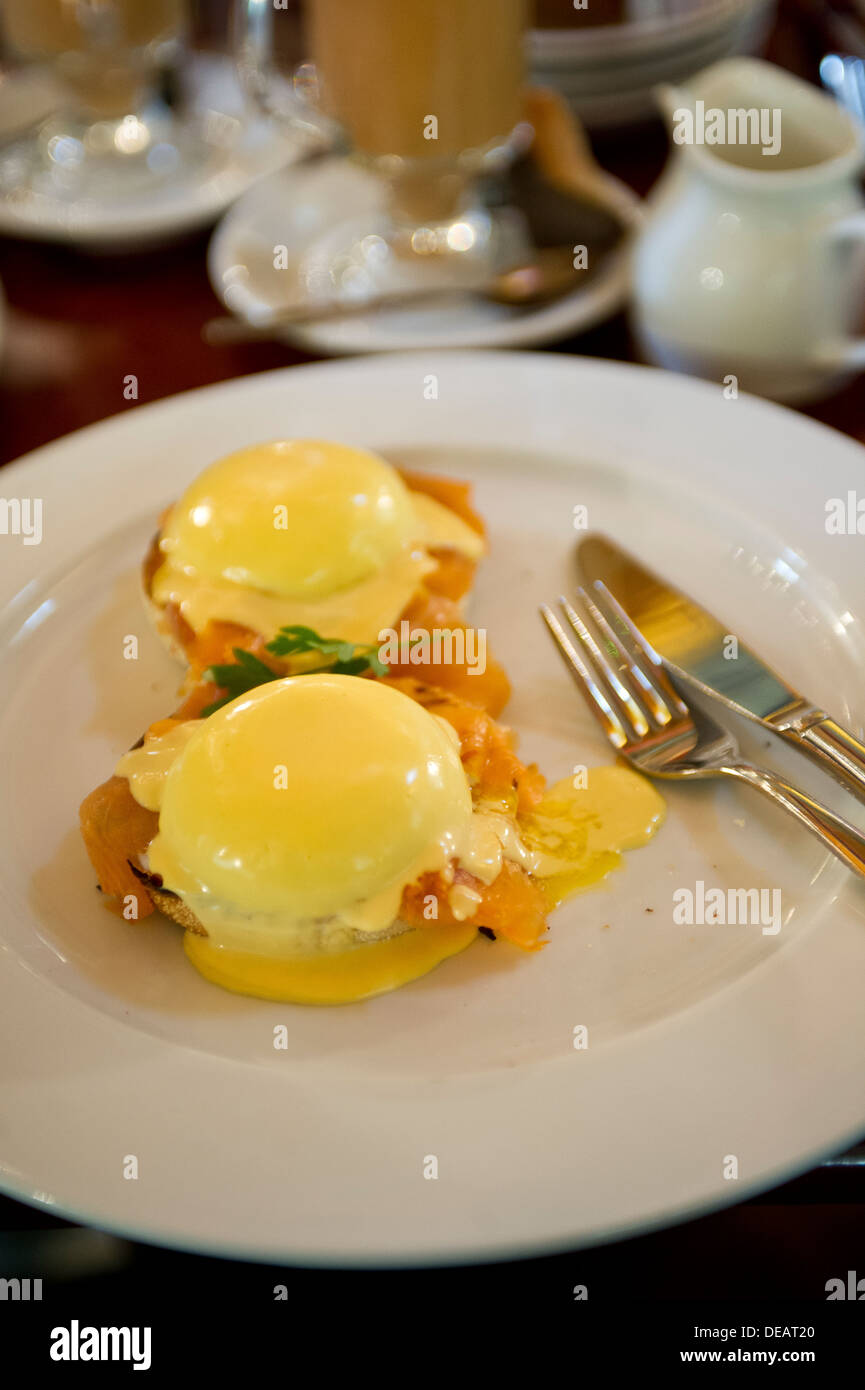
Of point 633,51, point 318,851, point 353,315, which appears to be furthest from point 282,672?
point 633,51

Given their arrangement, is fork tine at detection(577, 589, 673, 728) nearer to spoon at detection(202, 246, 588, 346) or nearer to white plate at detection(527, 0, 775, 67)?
spoon at detection(202, 246, 588, 346)

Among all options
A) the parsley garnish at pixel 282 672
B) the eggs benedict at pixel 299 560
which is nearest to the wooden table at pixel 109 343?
the eggs benedict at pixel 299 560

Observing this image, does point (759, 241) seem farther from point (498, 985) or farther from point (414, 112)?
point (498, 985)

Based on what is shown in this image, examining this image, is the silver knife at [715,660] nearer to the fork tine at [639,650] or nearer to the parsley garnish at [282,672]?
the fork tine at [639,650]

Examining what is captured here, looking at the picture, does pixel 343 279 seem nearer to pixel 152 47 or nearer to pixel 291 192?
pixel 291 192

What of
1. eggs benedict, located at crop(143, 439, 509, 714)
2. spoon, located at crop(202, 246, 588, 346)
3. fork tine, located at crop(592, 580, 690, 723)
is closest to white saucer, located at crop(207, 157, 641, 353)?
spoon, located at crop(202, 246, 588, 346)
